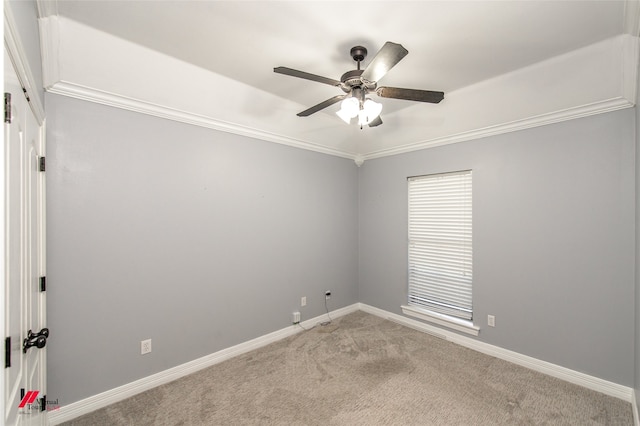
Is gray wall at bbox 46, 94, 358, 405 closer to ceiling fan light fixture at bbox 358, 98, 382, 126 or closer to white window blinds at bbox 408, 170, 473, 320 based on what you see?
white window blinds at bbox 408, 170, 473, 320

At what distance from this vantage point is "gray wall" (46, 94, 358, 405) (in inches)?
83.8

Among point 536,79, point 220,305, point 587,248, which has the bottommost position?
point 220,305

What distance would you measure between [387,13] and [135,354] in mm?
3181

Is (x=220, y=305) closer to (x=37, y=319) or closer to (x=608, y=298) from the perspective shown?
(x=37, y=319)

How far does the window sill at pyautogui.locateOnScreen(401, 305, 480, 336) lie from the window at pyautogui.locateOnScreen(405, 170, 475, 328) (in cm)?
3

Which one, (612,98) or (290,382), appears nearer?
(612,98)

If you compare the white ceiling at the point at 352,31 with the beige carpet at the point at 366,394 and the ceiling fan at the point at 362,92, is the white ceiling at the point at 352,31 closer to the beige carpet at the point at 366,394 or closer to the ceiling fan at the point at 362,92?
the ceiling fan at the point at 362,92

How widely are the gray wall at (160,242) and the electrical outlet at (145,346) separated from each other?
38 mm

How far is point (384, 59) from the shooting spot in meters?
1.63

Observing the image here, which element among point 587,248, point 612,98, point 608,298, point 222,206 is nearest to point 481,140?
point 612,98

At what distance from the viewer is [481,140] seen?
3137 millimetres

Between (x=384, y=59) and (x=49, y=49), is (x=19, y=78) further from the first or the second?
(x=384, y=59)

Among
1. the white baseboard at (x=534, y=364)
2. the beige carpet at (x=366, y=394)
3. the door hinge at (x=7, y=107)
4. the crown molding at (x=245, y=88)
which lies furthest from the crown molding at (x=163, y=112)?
the white baseboard at (x=534, y=364)

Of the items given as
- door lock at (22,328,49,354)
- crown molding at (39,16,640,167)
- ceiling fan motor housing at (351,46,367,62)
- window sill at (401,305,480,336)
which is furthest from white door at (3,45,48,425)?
window sill at (401,305,480,336)
